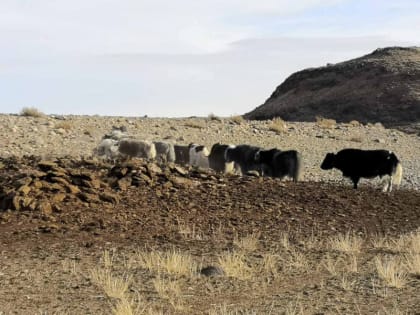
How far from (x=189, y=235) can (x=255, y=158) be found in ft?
26.9

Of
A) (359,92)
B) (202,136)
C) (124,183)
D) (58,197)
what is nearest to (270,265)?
(58,197)

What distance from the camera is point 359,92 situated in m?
63.5

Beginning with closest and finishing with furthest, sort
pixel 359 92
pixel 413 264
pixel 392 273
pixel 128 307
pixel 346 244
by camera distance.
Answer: pixel 128 307
pixel 392 273
pixel 413 264
pixel 346 244
pixel 359 92

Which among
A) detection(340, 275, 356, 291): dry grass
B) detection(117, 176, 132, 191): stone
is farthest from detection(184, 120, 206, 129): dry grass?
detection(340, 275, 356, 291): dry grass

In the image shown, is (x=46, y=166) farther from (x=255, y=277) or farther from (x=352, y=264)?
(x=352, y=264)

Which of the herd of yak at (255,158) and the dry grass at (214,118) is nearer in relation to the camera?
the herd of yak at (255,158)

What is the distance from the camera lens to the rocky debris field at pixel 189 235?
346 inches

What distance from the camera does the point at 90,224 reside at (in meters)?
13.2

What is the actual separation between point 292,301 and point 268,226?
501 cm

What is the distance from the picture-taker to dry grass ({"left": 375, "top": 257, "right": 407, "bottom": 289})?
9.41 metres

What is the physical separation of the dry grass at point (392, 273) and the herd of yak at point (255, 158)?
843 cm

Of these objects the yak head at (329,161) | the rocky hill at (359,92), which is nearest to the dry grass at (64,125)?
the yak head at (329,161)

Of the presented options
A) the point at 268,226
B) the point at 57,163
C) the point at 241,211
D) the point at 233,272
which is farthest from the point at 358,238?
the point at 57,163

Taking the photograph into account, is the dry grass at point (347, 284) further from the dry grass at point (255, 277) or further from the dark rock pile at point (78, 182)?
the dark rock pile at point (78, 182)
